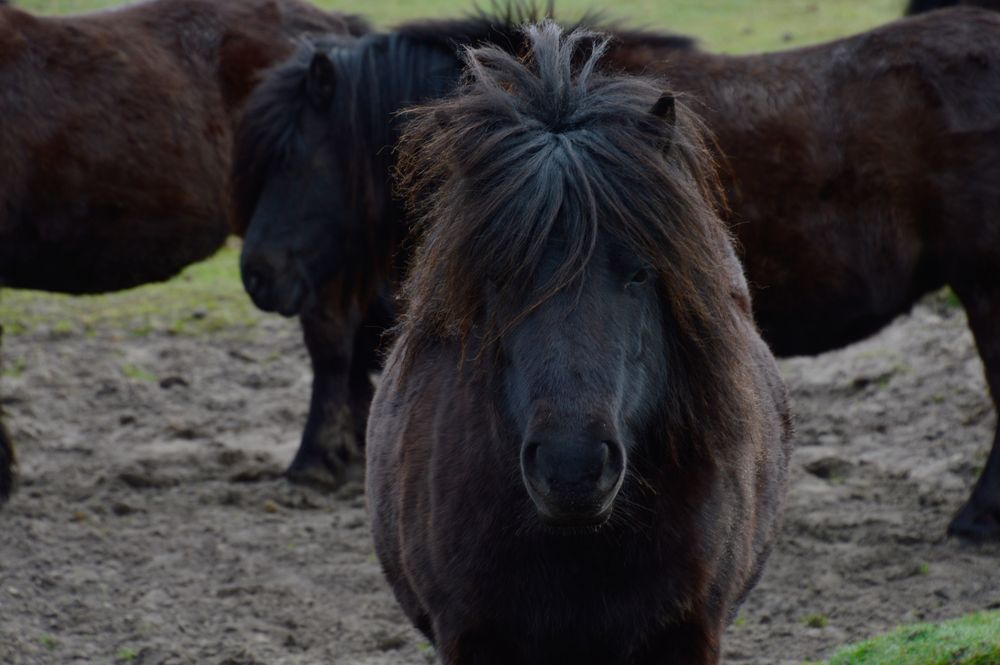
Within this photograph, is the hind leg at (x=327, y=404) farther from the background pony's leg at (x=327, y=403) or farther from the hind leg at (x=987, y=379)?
the hind leg at (x=987, y=379)

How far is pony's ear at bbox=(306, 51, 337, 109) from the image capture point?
6.27 metres

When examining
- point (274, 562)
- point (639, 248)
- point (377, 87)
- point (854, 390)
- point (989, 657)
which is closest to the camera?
point (639, 248)

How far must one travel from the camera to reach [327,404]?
22.9 feet

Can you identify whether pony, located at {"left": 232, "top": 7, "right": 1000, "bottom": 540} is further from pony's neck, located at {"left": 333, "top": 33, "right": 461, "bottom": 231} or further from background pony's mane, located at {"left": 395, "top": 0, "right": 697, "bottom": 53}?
pony's neck, located at {"left": 333, "top": 33, "right": 461, "bottom": 231}

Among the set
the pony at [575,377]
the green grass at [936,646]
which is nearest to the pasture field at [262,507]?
the green grass at [936,646]

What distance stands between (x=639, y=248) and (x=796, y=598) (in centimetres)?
282

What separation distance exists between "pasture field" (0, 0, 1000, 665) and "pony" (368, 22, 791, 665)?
1.15 m

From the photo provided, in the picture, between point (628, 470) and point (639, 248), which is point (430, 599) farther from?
point (639, 248)

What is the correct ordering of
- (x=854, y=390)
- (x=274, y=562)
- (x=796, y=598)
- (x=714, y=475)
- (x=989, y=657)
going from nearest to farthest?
1. (x=714, y=475)
2. (x=989, y=657)
3. (x=796, y=598)
4. (x=274, y=562)
5. (x=854, y=390)

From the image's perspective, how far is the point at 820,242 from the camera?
585 centimetres

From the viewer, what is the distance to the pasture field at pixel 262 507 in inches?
196

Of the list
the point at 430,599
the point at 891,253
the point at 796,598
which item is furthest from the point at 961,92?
the point at 430,599

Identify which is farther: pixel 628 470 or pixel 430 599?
pixel 430 599

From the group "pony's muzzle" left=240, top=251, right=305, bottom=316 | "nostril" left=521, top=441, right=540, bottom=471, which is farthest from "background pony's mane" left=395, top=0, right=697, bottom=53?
"nostril" left=521, top=441, right=540, bottom=471
